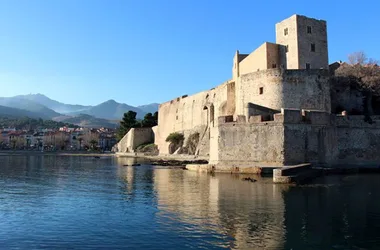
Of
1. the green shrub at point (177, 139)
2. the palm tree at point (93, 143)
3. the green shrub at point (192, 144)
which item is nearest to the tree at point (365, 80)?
the green shrub at point (192, 144)

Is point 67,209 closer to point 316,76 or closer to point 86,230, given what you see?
point 86,230

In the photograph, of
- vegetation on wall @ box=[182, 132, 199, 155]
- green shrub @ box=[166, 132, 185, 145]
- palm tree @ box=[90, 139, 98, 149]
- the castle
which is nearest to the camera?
Answer: the castle

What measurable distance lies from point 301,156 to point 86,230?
17.2 m

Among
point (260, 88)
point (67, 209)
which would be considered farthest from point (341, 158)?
point (67, 209)

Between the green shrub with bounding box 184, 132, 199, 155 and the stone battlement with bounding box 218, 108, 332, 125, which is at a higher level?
the stone battlement with bounding box 218, 108, 332, 125

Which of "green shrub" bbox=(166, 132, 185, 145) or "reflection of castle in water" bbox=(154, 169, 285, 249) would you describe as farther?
"green shrub" bbox=(166, 132, 185, 145)

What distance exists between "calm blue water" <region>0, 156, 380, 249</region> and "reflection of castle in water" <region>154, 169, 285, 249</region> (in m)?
0.03

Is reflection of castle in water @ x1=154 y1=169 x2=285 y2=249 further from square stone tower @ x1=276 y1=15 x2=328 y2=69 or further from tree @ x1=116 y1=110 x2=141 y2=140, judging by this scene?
tree @ x1=116 y1=110 x2=141 y2=140

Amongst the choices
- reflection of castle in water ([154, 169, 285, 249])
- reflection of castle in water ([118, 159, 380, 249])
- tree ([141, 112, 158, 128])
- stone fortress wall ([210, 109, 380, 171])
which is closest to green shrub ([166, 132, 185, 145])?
tree ([141, 112, 158, 128])

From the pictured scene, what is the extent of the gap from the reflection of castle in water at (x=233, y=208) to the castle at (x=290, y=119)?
588 centimetres

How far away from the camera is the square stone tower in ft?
100.0

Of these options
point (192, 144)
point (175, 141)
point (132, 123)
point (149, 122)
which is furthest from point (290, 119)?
point (132, 123)

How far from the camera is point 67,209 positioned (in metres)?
12.6

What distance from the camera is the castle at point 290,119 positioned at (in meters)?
23.8
